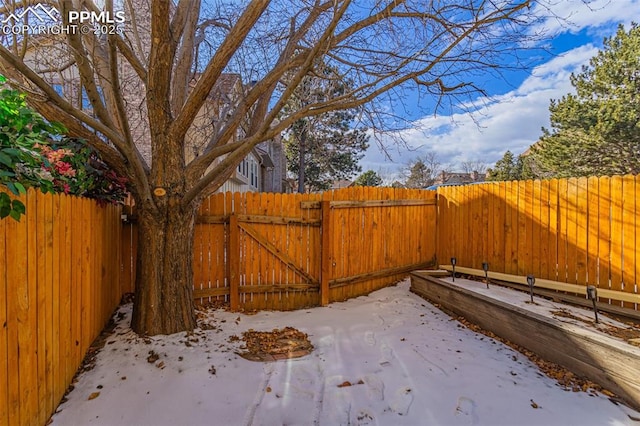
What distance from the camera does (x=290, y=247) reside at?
15.7ft

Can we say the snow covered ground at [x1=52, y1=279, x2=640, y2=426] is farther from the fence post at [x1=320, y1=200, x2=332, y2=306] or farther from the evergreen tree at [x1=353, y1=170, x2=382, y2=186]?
the evergreen tree at [x1=353, y1=170, x2=382, y2=186]

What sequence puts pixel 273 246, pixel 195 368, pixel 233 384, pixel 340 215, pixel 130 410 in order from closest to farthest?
pixel 130 410 < pixel 233 384 < pixel 195 368 < pixel 273 246 < pixel 340 215

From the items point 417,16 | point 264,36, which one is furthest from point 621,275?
point 264,36

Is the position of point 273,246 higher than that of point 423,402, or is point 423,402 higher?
point 273,246

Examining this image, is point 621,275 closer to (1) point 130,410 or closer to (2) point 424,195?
(2) point 424,195

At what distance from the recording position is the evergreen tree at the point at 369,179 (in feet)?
111

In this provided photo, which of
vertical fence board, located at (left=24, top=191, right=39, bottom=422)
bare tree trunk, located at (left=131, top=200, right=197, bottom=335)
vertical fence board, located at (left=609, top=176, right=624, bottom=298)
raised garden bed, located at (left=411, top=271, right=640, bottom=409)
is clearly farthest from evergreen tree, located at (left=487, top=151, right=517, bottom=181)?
vertical fence board, located at (left=24, top=191, right=39, bottom=422)

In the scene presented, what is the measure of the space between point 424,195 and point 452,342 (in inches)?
136

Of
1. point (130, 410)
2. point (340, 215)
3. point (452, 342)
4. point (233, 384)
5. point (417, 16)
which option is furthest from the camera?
point (340, 215)

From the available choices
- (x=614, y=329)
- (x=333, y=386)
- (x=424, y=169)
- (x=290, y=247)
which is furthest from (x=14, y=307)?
(x=424, y=169)

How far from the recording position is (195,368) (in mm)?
2754

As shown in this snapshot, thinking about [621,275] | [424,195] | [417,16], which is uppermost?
[417,16]

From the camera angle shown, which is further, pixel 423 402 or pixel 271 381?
pixel 271 381

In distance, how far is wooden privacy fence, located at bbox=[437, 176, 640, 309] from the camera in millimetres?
3734
